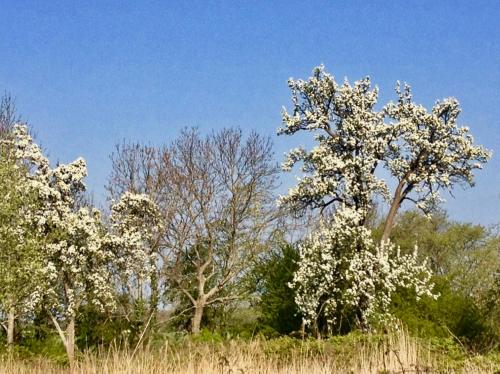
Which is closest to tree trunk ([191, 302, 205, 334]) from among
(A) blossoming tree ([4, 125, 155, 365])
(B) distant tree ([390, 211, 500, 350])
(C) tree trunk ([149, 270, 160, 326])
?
(C) tree trunk ([149, 270, 160, 326])

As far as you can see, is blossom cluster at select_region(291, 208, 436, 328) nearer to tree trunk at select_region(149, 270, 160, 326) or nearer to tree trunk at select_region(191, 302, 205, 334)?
tree trunk at select_region(149, 270, 160, 326)

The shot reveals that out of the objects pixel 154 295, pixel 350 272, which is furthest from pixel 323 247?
pixel 154 295

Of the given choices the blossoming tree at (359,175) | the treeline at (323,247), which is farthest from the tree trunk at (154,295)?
the blossoming tree at (359,175)

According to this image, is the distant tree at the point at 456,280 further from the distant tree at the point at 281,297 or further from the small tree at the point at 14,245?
the small tree at the point at 14,245

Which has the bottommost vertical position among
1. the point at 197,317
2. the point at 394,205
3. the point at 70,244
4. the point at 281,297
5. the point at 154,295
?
the point at 197,317

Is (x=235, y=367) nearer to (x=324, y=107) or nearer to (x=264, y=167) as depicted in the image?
(x=324, y=107)

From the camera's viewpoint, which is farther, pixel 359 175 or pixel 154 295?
pixel 154 295

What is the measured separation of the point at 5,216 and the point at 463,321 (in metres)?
18.6

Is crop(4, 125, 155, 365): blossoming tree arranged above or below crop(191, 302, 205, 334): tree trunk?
above

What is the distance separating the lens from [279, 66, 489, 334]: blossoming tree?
86.6ft

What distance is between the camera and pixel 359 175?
Result: 27.2m

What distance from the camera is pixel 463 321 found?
1110 inches

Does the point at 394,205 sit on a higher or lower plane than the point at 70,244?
higher

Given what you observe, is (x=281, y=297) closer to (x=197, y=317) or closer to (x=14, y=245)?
(x=197, y=317)
